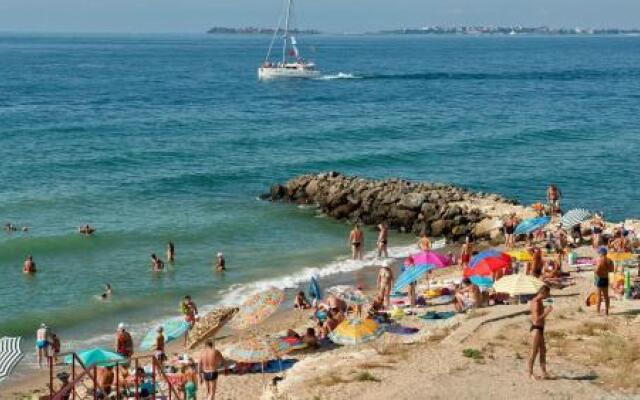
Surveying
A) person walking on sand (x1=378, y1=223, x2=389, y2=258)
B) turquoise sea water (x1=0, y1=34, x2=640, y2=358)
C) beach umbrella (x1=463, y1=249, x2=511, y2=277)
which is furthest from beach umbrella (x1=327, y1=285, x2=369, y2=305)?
person walking on sand (x1=378, y1=223, x2=389, y2=258)

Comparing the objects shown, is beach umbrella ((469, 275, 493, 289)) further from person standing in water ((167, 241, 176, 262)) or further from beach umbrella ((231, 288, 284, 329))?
person standing in water ((167, 241, 176, 262))

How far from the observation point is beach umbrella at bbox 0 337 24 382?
639 inches

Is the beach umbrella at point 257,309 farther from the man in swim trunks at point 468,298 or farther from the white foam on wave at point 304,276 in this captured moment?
the white foam on wave at point 304,276

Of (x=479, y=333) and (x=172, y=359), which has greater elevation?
(x=479, y=333)

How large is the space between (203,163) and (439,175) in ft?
40.8

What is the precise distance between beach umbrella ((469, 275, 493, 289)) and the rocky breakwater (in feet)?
35.5

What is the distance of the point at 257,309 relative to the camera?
1933cm

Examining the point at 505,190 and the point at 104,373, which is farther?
the point at 505,190

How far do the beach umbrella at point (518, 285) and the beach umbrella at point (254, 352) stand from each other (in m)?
5.03

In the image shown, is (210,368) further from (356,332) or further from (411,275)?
(411,275)

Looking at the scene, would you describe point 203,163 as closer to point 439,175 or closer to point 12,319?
point 439,175

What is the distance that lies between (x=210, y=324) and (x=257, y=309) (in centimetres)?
135

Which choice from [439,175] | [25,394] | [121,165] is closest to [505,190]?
[439,175]

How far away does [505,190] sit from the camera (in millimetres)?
42375
